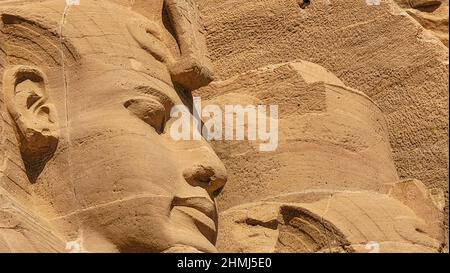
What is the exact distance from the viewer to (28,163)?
8898 millimetres

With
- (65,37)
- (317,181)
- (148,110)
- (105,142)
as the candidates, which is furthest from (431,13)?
(105,142)

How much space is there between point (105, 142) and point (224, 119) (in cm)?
141

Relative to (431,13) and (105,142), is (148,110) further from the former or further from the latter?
(431,13)

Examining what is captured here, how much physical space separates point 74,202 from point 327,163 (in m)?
1.71

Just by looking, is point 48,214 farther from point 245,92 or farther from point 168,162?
point 245,92

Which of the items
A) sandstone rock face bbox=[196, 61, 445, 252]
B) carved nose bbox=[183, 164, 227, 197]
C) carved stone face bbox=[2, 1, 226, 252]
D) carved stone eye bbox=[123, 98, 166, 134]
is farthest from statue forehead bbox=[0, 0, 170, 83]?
sandstone rock face bbox=[196, 61, 445, 252]

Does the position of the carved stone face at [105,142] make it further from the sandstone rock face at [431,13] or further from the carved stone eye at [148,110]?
the sandstone rock face at [431,13]

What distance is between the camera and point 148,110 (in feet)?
29.7

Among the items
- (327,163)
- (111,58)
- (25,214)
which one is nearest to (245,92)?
(327,163)

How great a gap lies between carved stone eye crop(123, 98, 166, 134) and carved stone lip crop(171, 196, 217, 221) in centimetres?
43

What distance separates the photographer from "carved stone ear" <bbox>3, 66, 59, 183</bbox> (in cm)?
888
